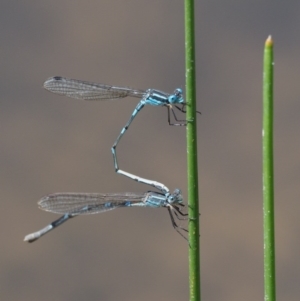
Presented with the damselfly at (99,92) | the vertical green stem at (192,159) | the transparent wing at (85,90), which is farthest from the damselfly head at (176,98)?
the vertical green stem at (192,159)

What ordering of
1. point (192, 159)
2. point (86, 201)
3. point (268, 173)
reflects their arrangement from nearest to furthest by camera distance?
point (268, 173)
point (192, 159)
point (86, 201)

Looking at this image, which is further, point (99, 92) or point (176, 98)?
point (99, 92)

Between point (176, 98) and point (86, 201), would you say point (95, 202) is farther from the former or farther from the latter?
point (176, 98)

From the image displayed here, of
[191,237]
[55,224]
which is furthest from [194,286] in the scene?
[55,224]

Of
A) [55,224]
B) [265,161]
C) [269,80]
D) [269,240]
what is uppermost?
[269,80]

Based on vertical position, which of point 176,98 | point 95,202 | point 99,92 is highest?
point 99,92

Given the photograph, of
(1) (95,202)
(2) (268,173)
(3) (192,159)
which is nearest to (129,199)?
(1) (95,202)

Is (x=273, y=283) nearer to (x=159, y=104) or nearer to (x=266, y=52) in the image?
(x=266, y=52)
